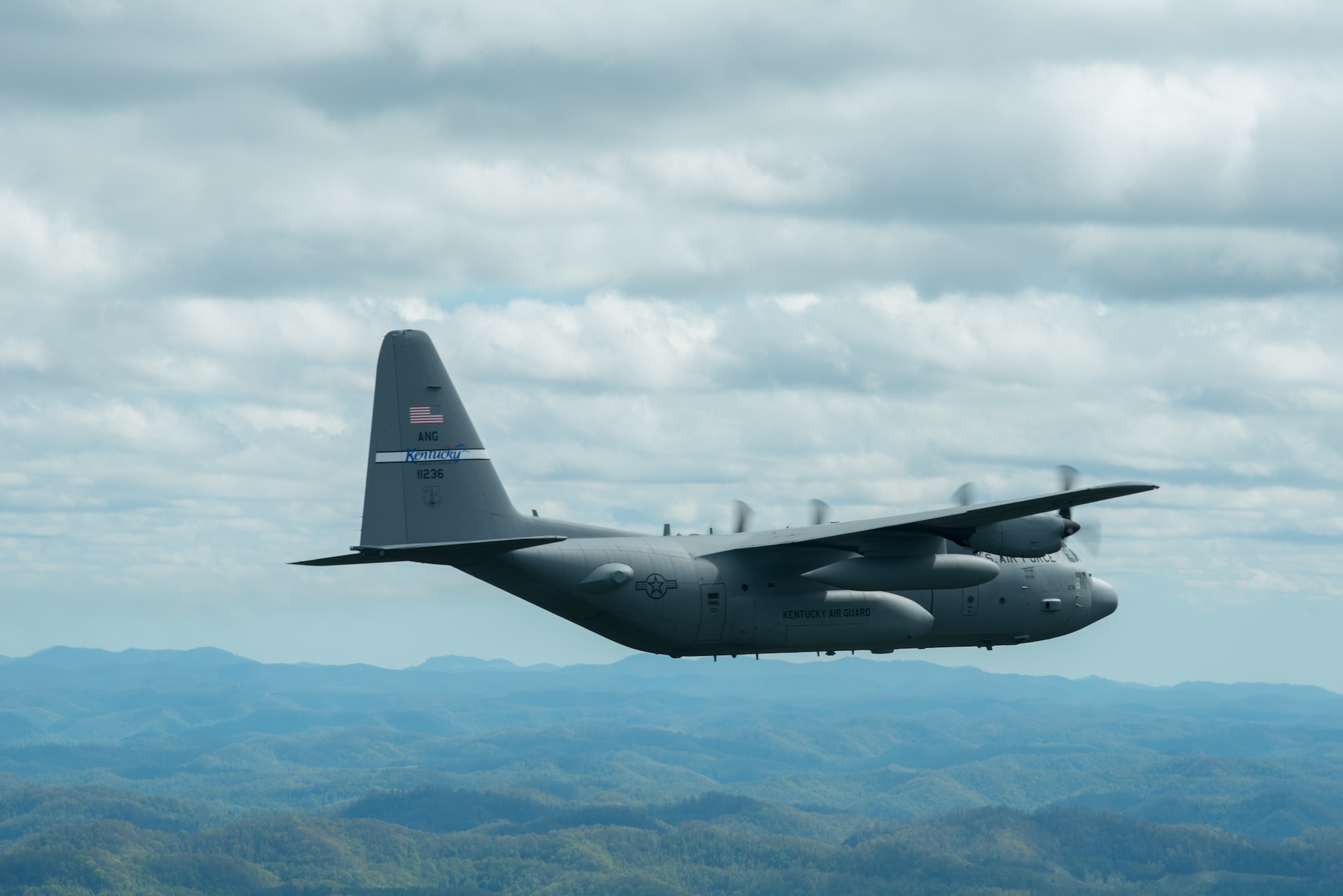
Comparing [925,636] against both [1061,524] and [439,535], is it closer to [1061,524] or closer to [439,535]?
[1061,524]

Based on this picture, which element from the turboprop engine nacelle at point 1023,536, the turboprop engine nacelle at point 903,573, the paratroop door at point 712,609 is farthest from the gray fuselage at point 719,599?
the turboprop engine nacelle at point 1023,536

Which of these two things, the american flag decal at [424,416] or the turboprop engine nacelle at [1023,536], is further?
the turboprop engine nacelle at [1023,536]

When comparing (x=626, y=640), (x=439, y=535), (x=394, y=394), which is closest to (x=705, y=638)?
(x=626, y=640)

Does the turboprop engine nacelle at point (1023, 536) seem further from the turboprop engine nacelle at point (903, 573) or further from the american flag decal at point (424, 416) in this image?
the american flag decal at point (424, 416)

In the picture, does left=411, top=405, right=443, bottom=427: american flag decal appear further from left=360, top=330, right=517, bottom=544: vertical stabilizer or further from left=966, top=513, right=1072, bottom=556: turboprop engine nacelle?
left=966, top=513, right=1072, bottom=556: turboprop engine nacelle

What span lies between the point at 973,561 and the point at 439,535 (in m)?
Result: 17.9

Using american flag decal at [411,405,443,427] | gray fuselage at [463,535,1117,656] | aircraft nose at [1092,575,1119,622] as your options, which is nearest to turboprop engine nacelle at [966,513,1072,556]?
gray fuselage at [463,535,1117,656]

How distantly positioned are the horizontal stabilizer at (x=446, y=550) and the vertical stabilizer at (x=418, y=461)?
69 cm

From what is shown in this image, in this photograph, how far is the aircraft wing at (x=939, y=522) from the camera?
4159 centimetres

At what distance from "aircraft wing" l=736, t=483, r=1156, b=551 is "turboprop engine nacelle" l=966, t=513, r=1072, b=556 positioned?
76 cm

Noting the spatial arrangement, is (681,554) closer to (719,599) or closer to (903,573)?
(719,599)

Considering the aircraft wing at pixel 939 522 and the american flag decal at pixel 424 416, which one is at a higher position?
the american flag decal at pixel 424 416

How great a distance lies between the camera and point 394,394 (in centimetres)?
4391

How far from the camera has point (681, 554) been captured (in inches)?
1818
